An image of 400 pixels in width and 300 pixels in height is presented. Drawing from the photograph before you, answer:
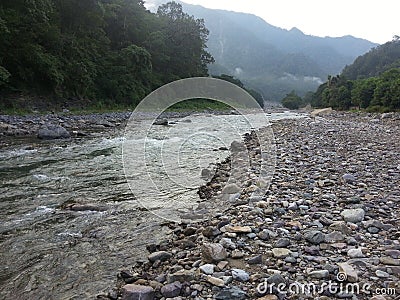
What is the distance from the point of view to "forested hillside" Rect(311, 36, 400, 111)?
42250 mm

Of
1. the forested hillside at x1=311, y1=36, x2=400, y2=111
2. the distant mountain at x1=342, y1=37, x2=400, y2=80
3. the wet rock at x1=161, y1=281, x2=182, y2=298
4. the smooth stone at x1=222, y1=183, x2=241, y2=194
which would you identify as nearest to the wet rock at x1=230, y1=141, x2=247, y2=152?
the smooth stone at x1=222, y1=183, x2=241, y2=194

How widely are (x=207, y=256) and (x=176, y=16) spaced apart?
59578mm

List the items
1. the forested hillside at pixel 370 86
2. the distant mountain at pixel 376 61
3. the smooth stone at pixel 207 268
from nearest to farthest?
the smooth stone at pixel 207 268 → the forested hillside at pixel 370 86 → the distant mountain at pixel 376 61

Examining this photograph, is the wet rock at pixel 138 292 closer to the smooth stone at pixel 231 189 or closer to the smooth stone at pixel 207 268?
the smooth stone at pixel 207 268

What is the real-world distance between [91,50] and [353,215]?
117 feet

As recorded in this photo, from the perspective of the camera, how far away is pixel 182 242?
385cm

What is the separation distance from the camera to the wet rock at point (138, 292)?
2656 millimetres

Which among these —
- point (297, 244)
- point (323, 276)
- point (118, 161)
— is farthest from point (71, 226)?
point (118, 161)

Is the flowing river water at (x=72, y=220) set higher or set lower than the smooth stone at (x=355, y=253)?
lower

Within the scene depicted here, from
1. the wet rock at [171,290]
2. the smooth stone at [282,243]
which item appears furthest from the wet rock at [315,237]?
the wet rock at [171,290]

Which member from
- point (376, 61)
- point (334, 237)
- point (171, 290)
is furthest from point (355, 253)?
point (376, 61)

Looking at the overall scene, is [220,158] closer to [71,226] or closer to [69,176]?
[69,176]

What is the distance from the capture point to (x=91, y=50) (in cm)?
3475

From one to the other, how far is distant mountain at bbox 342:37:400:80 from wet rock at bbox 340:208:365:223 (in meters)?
113
